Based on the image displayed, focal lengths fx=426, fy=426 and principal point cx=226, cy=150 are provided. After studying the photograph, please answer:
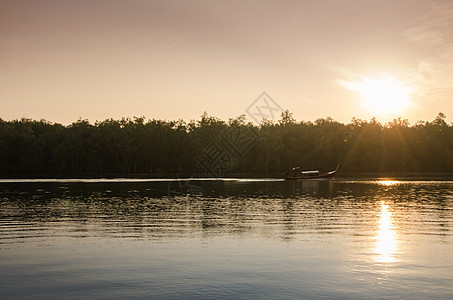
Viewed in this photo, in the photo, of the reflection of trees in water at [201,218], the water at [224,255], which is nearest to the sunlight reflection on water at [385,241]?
the water at [224,255]

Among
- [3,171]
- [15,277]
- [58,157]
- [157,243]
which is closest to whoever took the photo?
[15,277]

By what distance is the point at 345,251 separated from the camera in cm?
2106

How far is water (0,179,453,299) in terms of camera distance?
14805 mm

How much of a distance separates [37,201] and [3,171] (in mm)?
98089

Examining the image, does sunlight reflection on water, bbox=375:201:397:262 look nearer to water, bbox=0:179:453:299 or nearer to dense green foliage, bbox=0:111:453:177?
water, bbox=0:179:453:299

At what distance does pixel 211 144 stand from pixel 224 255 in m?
145

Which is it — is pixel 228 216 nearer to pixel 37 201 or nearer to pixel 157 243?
pixel 157 243

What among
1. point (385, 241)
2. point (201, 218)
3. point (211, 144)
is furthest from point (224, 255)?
point (211, 144)

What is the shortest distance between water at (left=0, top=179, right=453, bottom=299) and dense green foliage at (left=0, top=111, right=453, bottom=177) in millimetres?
110004

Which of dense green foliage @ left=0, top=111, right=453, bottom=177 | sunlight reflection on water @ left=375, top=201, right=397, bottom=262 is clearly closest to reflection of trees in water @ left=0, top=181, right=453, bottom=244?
sunlight reflection on water @ left=375, top=201, right=397, bottom=262

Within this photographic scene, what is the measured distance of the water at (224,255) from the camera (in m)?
14.8

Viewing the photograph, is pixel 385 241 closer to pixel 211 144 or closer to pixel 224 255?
pixel 224 255

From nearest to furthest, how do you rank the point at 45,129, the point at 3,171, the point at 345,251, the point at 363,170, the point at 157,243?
the point at 345,251 < the point at 157,243 < the point at 3,171 < the point at 45,129 < the point at 363,170

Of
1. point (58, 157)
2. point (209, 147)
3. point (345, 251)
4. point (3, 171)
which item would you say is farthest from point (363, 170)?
point (345, 251)
